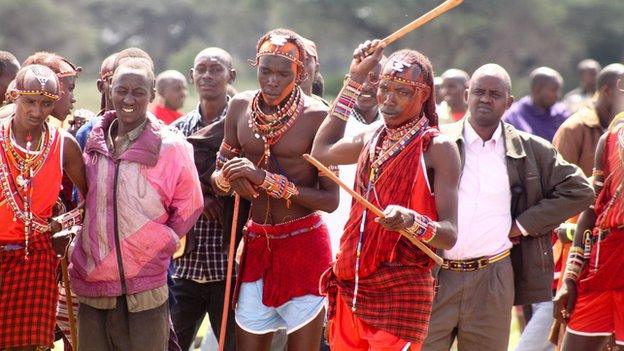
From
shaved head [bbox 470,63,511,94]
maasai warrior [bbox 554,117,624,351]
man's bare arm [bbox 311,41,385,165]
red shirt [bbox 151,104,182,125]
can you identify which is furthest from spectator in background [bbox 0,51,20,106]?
red shirt [bbox 151,104,182,125]

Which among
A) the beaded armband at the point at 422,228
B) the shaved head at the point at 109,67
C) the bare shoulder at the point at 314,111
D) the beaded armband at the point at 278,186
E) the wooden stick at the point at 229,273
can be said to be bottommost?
the wooden stick at the point at 229,273

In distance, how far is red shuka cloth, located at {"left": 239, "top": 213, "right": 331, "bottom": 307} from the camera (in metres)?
8.26

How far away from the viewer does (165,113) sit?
15773 mm

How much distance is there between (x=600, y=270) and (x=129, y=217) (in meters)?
2.86

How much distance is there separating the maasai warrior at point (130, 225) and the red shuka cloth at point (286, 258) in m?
0.43

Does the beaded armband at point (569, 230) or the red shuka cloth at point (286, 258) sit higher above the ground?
the beaded armband at point (569, 230)

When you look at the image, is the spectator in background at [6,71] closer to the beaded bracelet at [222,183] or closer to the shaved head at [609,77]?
the beaded bracelet at [222,183]

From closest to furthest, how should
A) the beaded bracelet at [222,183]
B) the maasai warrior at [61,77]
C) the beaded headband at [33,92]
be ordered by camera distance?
the beaded headband at [33,92], the beaded bracelet at [222,183], the maasai warrior at [61,77]

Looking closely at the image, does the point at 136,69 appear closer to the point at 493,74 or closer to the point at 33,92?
the point at 33,92

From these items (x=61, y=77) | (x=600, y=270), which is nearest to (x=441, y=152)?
(x=600, y=270)

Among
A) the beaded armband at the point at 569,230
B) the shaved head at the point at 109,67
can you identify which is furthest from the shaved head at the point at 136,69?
the beaded armband at the point at 569,230

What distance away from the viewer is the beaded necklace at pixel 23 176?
26.0ft

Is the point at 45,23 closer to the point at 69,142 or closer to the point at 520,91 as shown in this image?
the point at 520,91

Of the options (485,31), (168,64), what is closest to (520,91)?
(485,31)
